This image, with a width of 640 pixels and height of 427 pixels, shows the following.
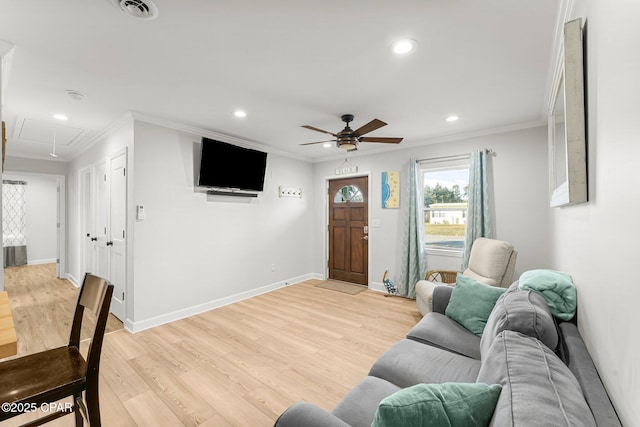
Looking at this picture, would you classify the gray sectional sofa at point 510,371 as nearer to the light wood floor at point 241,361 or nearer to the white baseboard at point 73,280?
the light wood floor at point 241,361

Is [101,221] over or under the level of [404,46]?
under

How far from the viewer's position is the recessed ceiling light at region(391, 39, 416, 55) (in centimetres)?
187

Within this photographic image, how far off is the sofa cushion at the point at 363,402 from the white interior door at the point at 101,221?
3860 millimetres

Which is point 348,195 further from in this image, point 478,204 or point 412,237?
point 478,204

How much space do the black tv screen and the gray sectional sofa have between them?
3.08m

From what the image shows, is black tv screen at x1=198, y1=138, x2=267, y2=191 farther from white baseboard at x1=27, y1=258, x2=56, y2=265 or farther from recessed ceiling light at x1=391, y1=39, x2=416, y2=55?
white baseboard at x1=27, y1=258, x2=56, y2=265

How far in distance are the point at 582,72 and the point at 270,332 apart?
322 centimetres

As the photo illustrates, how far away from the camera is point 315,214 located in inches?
225

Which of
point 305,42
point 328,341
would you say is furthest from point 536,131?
point 328,341

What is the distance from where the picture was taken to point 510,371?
916 mm

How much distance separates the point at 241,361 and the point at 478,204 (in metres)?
3.38

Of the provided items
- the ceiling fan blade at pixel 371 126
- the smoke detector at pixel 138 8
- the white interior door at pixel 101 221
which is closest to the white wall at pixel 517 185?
the ceiling fan blade at pixel 371 126

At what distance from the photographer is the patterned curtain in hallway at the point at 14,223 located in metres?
6.68

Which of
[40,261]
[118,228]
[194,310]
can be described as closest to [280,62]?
[118,228]
